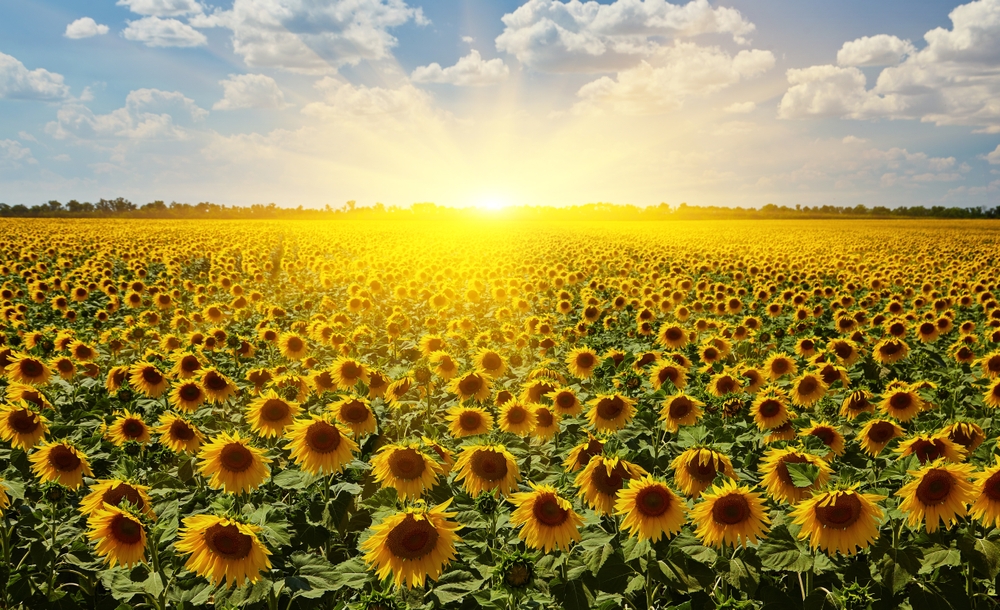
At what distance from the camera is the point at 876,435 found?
180 inches

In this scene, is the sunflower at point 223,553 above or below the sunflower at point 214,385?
below

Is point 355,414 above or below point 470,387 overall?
above

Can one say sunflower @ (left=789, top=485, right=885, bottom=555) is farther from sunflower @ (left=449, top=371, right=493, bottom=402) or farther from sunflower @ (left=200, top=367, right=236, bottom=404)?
sunflower @ (left=200, top=367, right=236, bottom=404)

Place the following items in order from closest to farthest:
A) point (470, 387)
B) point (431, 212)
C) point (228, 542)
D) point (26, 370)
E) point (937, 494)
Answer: point (228, 542)
point (937, 494)
point (470, 387)
point (26, 370)
point (431, 212)

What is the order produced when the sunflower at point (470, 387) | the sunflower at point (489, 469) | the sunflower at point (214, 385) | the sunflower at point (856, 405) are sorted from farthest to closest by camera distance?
the sunflower at point (470, 387) → the sunflower at point (214, 385) → the sunflower at point (856, 405) → the sunflower at point (489, 469)

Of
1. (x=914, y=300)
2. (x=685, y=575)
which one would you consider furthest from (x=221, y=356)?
(x=914, y=300)

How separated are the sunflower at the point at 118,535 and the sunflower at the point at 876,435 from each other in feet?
17.5

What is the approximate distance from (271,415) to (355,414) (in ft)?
2.40

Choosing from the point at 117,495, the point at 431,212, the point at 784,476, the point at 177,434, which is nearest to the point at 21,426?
the point at 177,434

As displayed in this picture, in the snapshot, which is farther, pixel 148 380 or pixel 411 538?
pixel 148 380

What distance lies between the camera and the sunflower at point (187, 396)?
5602mm

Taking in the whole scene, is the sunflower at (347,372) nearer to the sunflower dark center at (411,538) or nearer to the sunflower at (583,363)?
the sunflower at (583,363)

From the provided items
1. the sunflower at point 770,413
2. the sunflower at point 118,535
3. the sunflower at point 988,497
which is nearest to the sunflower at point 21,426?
the sunflower at point 118,535

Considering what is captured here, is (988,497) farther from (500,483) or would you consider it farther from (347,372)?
(347,372)
